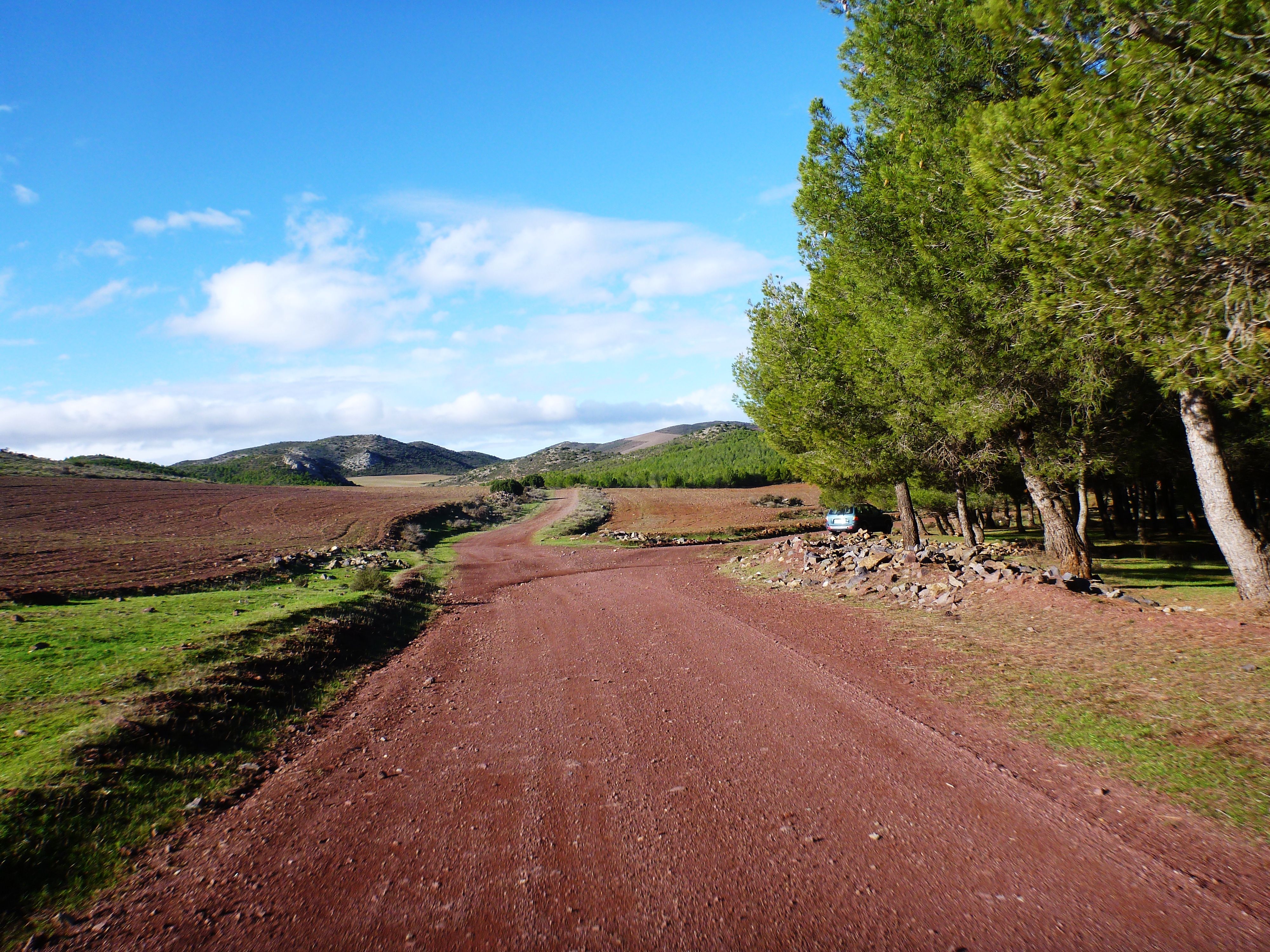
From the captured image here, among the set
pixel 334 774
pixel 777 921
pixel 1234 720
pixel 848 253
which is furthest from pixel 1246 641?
pixel 334 774

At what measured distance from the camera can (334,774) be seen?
5711 millimetres

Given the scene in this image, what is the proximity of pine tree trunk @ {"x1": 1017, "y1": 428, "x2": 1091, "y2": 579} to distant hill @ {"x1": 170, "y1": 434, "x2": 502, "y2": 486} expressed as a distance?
101484mm

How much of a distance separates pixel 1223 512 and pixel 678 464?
10508 centimetres

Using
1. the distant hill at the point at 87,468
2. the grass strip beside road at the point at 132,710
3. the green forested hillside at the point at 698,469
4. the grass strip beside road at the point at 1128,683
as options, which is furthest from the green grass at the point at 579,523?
the distant hill at the point at 87,468

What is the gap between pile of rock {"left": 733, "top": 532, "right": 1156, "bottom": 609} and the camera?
1086cm

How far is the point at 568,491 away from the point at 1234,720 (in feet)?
259

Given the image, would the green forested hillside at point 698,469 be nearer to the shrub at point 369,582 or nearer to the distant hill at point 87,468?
the shrub at point 369,582

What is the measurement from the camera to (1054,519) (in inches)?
512

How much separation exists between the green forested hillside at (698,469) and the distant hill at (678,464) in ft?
0.61

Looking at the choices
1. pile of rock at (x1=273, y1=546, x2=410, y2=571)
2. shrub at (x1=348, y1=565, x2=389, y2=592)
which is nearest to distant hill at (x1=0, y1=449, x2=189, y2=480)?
pile of rock at (x1=273, y1=546, x2=410, y2=571)

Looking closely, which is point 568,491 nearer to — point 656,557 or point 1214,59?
point 656,557

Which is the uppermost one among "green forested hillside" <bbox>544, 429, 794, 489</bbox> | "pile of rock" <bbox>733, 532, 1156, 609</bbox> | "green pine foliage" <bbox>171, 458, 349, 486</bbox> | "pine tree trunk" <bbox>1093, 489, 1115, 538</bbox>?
"green pine foliage" <bbox>171, 458, 349, 486</bbox>

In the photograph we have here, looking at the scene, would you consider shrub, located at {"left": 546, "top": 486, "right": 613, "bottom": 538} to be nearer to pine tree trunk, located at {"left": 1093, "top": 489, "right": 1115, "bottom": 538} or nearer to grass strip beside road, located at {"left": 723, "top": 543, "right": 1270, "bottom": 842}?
pine tree trunk, located at {"left": 1093, "top": 489, "right": 1115, "bottom": 538}

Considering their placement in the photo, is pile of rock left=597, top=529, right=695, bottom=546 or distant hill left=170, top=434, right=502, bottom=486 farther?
distant hill left=170, top=434, right=502, bottom=486
